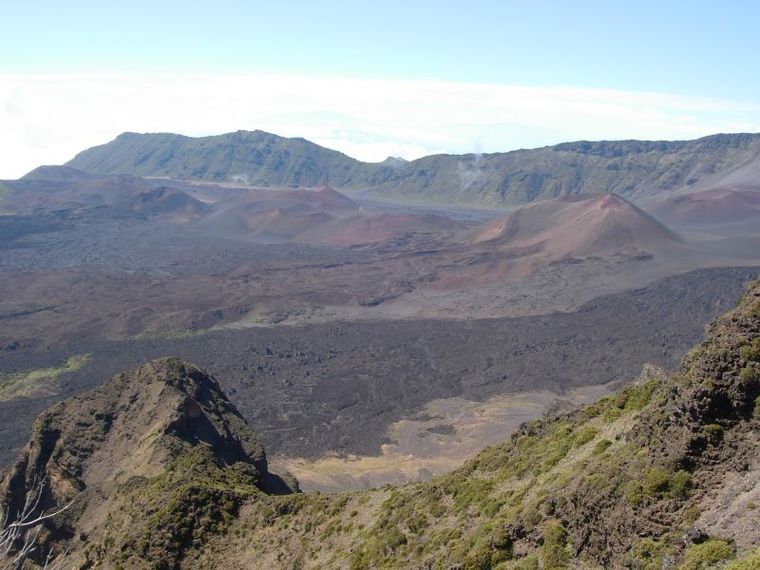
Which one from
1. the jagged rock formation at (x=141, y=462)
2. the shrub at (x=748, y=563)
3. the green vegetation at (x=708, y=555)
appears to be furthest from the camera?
the jagged rock formation at (x=141, y=462)

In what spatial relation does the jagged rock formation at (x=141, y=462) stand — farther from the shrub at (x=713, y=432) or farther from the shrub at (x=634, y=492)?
the shrub at (x=713, y=432)

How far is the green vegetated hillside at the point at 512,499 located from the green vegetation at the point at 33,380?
29.5 meters

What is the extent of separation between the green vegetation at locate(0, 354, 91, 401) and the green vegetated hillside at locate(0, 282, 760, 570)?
96.9 feet

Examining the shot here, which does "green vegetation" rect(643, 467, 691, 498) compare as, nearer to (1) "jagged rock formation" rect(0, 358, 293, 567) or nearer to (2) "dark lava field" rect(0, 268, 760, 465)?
(1) "jagged rock formation" rect(0, 358, 293, 567)

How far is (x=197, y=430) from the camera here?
2739cm

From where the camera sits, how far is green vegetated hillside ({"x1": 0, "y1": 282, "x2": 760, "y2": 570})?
10.5m

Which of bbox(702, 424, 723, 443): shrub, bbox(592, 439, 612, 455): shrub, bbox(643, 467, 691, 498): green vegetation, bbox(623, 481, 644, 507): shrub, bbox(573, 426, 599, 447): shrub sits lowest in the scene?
bbox(573, 426, 599, 447): shrub

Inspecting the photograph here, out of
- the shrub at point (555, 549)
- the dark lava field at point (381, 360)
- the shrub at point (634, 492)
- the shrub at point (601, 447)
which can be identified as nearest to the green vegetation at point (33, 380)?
the dark lava field at point (381, 360)

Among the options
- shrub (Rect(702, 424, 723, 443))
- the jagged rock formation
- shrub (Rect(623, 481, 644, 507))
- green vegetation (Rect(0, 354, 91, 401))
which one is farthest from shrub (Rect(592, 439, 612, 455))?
green vegetation (Rect(0, 354, 91, 401))

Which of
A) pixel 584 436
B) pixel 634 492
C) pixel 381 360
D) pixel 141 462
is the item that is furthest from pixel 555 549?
pixel 381 360

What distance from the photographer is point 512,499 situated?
14203 millimetres

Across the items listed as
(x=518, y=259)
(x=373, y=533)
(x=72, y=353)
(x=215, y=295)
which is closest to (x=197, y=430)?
(x=373, y=533)

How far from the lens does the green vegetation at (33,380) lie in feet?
175

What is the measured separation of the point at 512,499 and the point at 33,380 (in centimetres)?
5238
